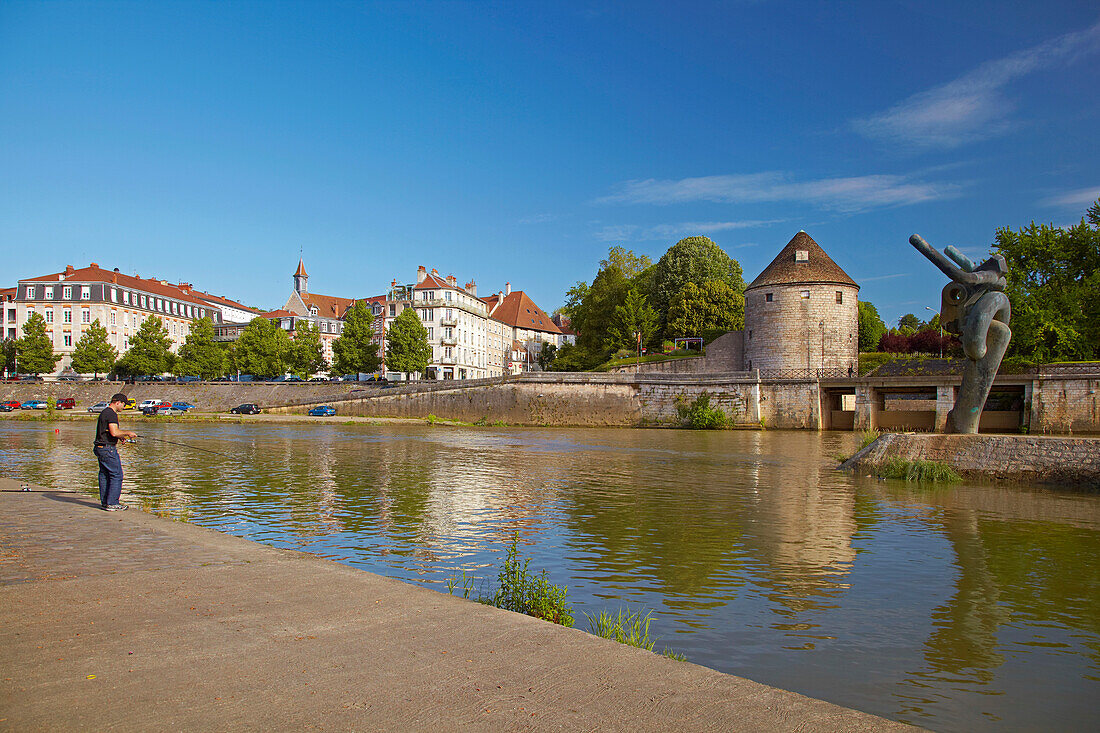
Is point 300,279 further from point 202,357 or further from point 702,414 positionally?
point 702,414

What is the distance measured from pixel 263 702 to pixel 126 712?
2.18 ft

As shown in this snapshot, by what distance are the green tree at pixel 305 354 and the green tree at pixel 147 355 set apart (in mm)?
14064

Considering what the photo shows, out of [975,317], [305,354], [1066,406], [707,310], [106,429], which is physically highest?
[707,310]

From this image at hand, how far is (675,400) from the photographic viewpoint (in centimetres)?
5241

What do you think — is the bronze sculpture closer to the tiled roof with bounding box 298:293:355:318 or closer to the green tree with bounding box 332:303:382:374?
the green tree with bounding box 332:303:382:374

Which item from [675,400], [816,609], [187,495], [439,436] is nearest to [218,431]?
[439,436]

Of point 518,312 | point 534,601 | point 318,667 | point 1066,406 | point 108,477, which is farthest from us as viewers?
→ point 518,312

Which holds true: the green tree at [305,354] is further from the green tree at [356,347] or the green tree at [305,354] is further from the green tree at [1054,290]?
the green tree at [1054,290]

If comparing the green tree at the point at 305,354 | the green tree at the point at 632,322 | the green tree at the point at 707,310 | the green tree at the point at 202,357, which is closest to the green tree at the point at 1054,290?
the green tree at the point at 707,310

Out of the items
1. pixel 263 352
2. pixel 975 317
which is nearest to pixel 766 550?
pixel 975 317

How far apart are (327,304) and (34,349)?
45491 mm

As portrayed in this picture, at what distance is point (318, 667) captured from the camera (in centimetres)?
439

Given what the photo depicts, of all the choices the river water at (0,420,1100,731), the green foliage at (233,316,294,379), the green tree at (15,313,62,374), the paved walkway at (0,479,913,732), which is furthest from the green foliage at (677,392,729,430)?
the green tree at (15,313,62,374)

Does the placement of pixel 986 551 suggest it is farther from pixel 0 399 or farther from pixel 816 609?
pixel 0 399
